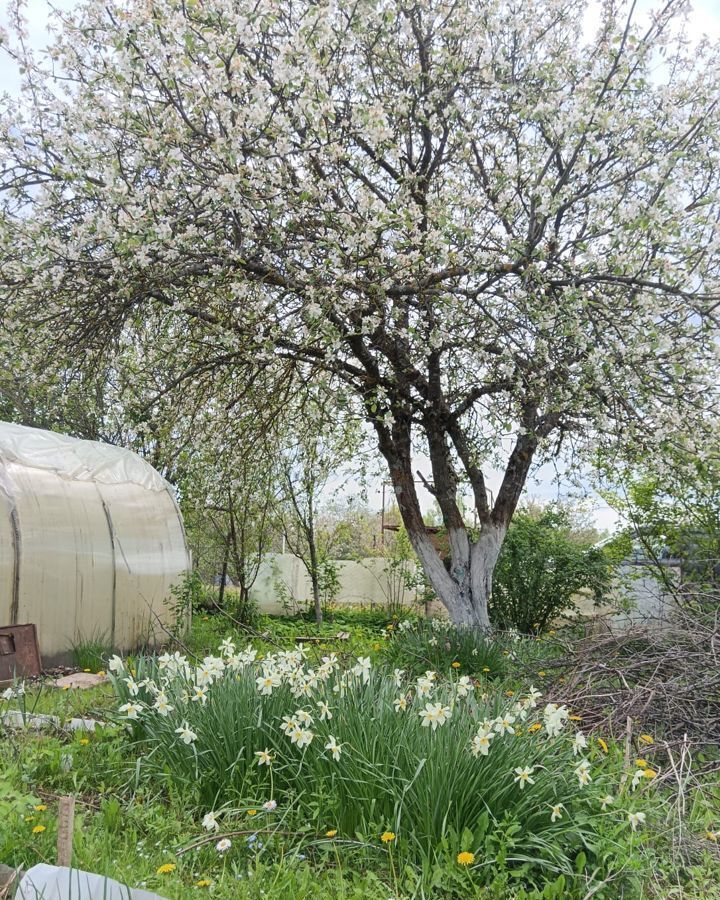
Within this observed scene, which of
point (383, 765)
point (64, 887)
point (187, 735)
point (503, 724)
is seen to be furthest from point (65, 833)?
point (503, 724)

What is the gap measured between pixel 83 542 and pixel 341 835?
541 cm

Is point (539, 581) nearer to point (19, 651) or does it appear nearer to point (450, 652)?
point (450, 652)

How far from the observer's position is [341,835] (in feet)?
9.31

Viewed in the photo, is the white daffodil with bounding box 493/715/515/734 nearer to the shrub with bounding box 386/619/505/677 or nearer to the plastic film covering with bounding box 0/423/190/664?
the shrub with bounding box 386/619/505/677

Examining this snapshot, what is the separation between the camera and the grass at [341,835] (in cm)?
248

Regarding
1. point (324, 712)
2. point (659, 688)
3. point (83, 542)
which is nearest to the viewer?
point (324, 712)

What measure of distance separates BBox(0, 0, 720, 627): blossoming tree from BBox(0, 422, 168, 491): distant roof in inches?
48.8

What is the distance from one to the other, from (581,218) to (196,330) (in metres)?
3.40

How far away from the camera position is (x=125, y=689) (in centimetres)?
390

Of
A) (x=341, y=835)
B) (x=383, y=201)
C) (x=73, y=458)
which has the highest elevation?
(x=383, y=201)

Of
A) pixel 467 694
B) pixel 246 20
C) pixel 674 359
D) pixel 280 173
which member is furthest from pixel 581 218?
pixel 467 694

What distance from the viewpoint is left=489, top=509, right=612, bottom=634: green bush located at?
9266 millimetres

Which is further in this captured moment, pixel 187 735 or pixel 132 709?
pixel 132 709

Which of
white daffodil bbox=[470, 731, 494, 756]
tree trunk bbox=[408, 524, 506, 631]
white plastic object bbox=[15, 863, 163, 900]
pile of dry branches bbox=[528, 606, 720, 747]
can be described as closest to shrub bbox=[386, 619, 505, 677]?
tree trunk bbox=[408, 524, 506, 631]
